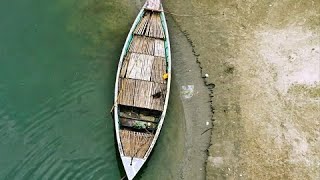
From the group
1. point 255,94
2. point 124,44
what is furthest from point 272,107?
point 124,44

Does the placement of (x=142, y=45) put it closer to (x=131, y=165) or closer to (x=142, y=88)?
(x=142, y=88)

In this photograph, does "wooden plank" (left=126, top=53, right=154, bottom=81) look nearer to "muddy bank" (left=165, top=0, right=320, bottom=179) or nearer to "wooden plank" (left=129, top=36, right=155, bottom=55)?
"wooden plank" (left=129, top=36, right=155, bottom=55)

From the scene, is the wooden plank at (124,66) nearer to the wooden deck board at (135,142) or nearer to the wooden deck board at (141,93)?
the wooden deck board at (141,93)

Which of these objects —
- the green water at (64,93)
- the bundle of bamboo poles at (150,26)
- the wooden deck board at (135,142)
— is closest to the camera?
the wooden deck board at (135,142)

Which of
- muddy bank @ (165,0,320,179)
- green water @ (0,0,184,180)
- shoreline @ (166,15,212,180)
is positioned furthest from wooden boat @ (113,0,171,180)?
muddy bank @ (165,0,320,179)

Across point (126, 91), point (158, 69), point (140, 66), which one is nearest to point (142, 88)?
point (126, 91)

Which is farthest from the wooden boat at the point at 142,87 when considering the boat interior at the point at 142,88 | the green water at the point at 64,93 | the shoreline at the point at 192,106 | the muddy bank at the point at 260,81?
the muddy bank at the point at 260,81
